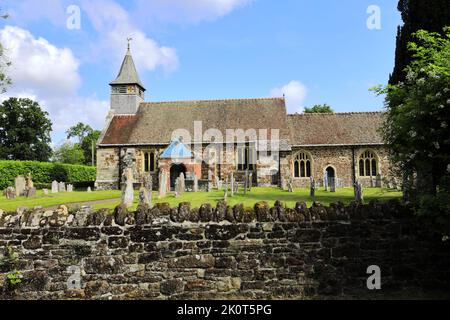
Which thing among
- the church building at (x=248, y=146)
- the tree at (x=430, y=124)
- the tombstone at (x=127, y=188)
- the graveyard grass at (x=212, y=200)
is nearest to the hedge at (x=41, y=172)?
the church building at (x=248, y=146)

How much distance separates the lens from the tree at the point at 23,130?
187ft

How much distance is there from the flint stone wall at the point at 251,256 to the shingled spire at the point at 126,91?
1156 inches

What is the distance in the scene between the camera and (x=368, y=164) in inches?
1159

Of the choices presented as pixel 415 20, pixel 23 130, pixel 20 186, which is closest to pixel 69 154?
pixel 23 130

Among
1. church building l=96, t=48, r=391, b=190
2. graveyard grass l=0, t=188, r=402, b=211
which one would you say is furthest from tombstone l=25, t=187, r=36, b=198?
church building l=96, t=48, r=391, b=190

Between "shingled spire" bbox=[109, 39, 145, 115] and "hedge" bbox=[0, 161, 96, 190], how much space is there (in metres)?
7.83

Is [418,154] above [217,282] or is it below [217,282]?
above

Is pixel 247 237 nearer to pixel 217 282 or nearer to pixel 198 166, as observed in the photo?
pixel 217 282

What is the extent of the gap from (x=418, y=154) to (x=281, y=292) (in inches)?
128

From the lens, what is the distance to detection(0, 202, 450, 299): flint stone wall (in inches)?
236

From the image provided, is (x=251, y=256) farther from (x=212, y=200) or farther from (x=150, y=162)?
(x=150, y=162)

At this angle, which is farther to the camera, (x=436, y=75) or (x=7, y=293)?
(x=7, y=293)
